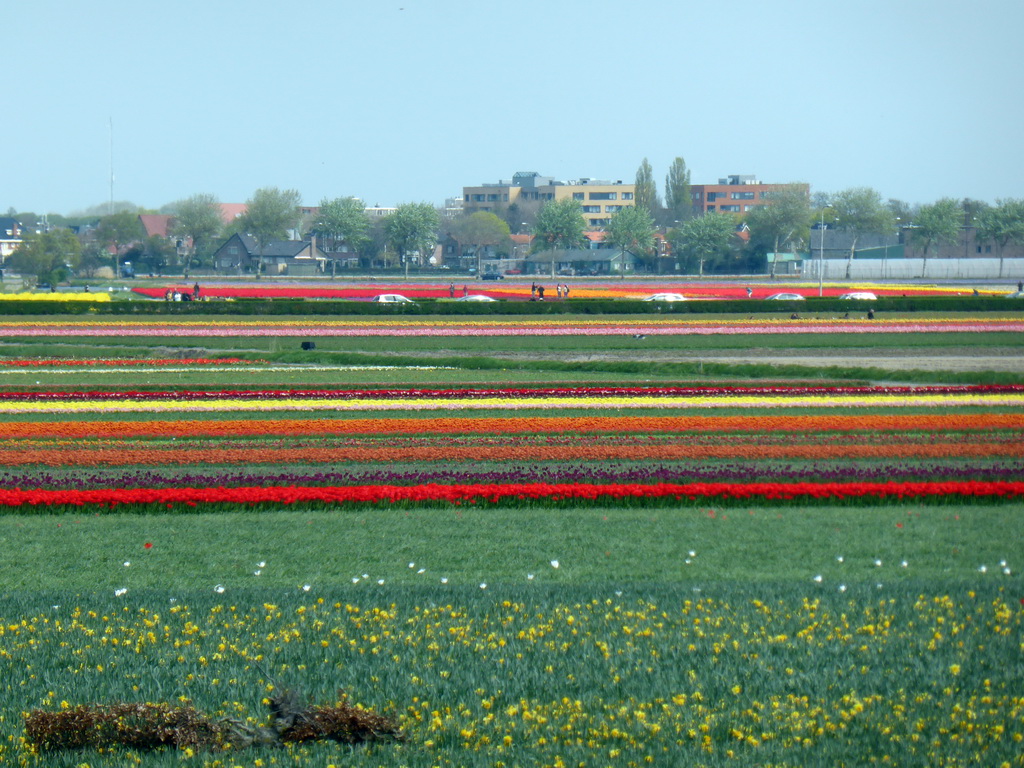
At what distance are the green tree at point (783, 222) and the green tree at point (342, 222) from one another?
46117mm

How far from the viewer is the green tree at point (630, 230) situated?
126 m

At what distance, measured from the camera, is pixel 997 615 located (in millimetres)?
9203

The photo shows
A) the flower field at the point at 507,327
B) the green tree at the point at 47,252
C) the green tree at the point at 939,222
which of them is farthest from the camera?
the green tree at the point at 939,222

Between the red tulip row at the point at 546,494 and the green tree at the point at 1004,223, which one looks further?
the green tree at the point at 1004,223

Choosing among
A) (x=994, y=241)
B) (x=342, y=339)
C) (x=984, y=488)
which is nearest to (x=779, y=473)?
(x=984, y=488)

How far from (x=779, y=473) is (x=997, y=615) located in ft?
24.7

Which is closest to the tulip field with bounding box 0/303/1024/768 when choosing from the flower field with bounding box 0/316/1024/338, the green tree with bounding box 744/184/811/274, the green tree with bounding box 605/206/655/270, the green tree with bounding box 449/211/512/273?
the flower field with bounding box 0/316/1024/338

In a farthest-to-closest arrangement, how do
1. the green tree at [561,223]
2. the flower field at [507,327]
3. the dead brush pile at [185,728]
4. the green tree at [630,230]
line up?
the green tree at [561,223] < the green tree at [630,230] < the flower field at [507,327] < the dead brush pile at [185,728]

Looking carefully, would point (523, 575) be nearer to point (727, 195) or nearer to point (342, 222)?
point (342, 222)

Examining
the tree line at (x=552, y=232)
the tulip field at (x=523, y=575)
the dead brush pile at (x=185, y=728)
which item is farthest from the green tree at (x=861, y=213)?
the dead brush pile at (x=185, y=728)

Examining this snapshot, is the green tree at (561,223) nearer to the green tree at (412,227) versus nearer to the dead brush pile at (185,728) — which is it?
the green tree at (412,227)

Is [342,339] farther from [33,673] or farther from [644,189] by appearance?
[644,189]

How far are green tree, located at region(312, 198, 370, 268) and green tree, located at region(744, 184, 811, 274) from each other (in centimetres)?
4612

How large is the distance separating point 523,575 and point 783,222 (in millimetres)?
114603
